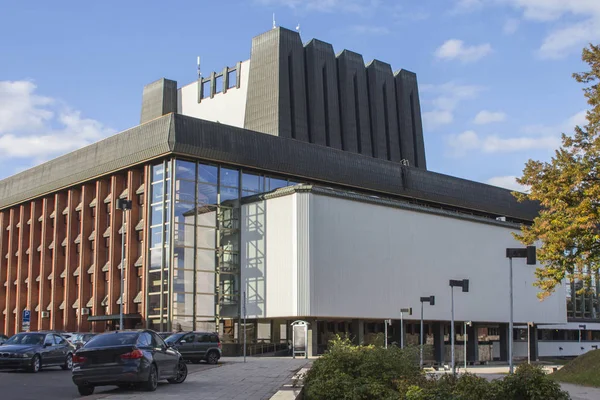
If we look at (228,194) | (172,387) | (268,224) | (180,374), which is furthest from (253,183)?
(172,387)

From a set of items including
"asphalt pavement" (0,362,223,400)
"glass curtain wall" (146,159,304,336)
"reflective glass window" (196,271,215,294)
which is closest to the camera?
"asphalt pavement" (0,362,223,400)

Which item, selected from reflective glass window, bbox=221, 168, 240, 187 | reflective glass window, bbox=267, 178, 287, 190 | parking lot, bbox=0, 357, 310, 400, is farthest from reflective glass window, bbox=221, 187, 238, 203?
parking lot, bbox=0, 357, 310, 400

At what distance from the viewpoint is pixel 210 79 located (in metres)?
70.8

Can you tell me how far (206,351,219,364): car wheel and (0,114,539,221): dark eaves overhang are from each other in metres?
17.9

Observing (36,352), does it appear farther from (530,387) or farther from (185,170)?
(185,170)

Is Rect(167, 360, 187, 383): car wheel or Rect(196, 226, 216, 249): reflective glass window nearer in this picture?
Rect(167, 360, 187, 383): car wheel

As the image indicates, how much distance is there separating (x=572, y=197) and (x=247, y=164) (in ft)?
Answer: 99.6

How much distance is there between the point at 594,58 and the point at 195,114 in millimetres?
46240

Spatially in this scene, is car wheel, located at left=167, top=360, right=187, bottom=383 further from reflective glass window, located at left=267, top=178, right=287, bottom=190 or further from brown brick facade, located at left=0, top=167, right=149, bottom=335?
reflective glass window, located at left=267, top=178, right=287, bottom=190

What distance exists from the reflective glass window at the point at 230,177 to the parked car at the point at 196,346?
60.1 feet

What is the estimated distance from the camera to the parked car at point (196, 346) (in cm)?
3803

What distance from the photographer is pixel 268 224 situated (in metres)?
54.3

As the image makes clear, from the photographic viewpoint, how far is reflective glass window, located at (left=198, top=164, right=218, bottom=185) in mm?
54906

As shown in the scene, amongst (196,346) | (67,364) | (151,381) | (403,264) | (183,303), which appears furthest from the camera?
(403,264)
